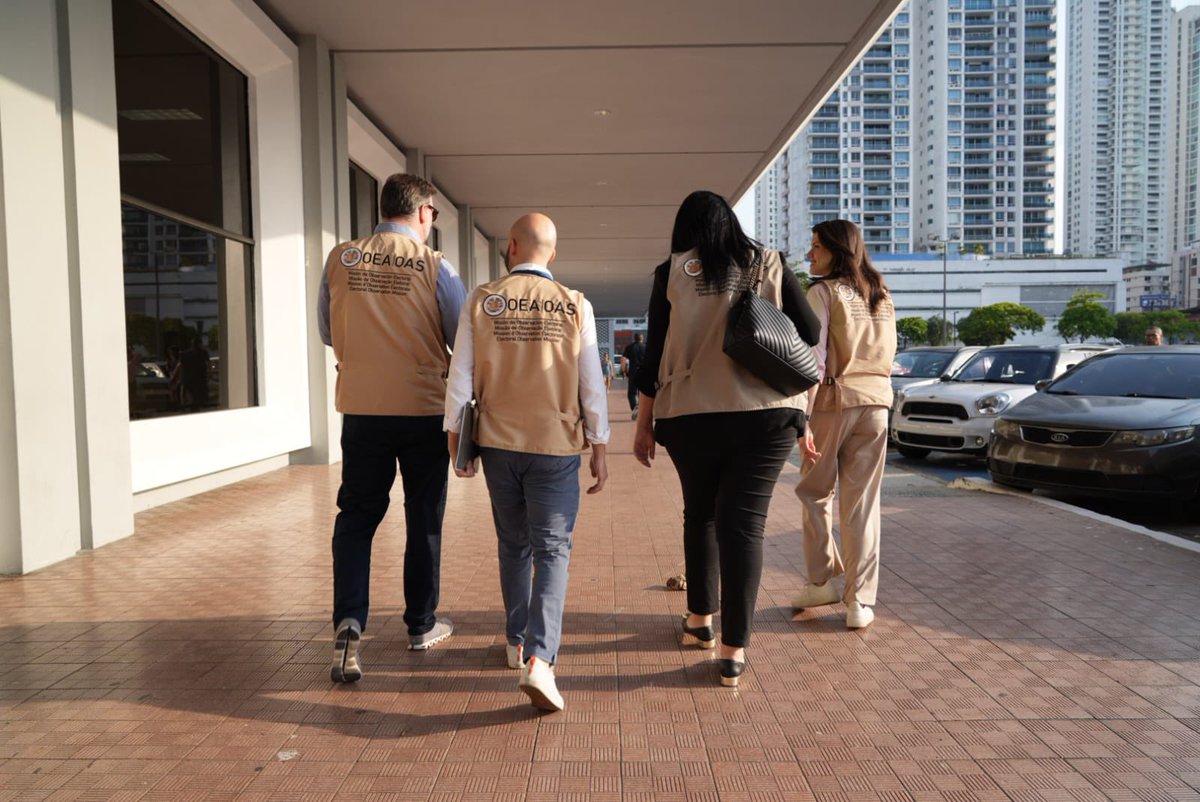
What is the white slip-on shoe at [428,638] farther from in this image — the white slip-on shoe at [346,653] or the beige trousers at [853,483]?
the beige trousers at [853,483]

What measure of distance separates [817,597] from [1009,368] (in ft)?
30.8

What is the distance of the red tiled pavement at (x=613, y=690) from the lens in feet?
9.31

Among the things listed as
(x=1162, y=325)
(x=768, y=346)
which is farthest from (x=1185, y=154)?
(x=768, y=346)

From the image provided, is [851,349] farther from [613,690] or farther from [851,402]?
[613,690]

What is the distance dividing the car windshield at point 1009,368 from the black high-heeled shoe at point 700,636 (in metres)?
9.80

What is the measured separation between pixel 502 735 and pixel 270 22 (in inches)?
339

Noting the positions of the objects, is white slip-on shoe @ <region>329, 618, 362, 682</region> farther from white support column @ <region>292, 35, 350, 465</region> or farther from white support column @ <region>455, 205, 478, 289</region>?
white support column @ <region>455, 205, 478, 289</region>

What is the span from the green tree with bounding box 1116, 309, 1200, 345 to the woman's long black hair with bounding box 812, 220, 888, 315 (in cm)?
10409

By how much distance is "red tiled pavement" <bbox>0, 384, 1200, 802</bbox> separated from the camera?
2.84 metres

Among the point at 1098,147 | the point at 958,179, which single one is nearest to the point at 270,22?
the point at 958,179

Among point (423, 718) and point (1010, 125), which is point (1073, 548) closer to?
point (423, 718)

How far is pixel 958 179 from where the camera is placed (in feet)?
529

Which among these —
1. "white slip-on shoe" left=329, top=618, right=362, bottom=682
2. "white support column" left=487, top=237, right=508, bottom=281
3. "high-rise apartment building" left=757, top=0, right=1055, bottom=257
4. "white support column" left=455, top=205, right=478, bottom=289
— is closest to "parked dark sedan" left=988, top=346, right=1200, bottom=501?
"white slip-on shoe" left=329, top=618, right=362, bottom=682

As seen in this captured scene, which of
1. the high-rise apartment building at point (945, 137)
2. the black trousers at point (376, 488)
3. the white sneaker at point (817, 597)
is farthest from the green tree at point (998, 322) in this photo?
the black trousers at point (376, 488)
